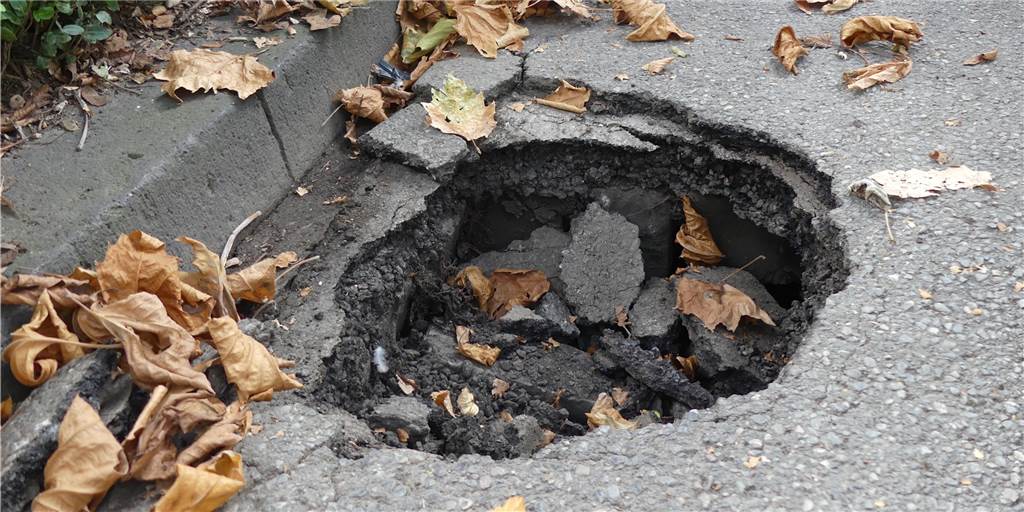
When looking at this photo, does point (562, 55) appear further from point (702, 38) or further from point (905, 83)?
point (905, 83)

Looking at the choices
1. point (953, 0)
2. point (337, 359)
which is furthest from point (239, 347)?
point (953, 0)

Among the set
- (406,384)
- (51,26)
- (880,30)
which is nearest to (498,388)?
(406,384)

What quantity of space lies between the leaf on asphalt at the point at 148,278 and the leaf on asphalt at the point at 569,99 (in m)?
1.60

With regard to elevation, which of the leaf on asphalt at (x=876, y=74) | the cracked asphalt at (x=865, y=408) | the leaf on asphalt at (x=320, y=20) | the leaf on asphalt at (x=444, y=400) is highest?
the leaf on asphalt at (x=320, y=20)

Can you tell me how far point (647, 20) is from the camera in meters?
3.70

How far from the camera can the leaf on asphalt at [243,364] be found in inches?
86.7

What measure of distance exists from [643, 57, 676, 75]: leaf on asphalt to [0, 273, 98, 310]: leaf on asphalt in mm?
2221

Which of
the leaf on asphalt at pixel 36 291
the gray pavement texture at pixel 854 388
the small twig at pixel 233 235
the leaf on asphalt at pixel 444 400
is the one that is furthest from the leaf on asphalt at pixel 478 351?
the leaf on asphalt at pixel 36 291

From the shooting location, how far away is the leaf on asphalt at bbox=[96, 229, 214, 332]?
2232 mm

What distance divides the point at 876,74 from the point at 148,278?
8.74ft

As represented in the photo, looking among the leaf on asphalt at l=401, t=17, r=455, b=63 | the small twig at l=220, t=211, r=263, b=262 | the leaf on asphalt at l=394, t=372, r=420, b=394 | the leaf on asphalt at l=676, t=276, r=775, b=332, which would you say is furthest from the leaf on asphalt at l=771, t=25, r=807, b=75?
the small twig at l=220, t=211, r=263, b=262

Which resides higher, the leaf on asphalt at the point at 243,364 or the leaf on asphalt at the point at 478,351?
the leaf on asphalt at the point at 243,364

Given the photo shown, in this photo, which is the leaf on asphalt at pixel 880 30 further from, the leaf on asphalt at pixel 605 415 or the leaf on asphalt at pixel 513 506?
the leaf on asphalt at pixel 513 506

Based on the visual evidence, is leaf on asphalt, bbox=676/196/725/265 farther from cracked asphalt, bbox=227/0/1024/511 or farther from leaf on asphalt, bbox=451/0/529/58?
leaf on asphalt, bbox=451/0/529/58
